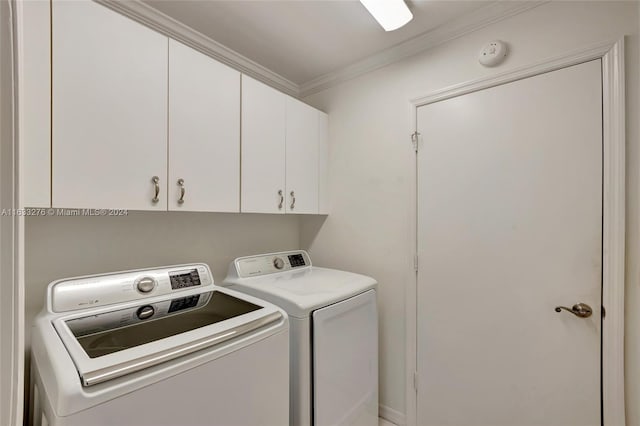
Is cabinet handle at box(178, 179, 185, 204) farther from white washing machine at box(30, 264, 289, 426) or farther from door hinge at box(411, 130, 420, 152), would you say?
door hinge at box(411, 130, 420, 152)

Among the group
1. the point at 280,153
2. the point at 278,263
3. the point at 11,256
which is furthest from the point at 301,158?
the point at 11,256

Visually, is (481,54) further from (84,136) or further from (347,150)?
(84,136)

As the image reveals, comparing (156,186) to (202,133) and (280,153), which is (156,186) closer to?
(202,133)

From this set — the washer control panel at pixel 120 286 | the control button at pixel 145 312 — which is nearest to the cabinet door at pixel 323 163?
the washer control panel at pixel 120 286

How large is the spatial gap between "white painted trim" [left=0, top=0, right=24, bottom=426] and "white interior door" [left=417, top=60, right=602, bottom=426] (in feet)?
5.87

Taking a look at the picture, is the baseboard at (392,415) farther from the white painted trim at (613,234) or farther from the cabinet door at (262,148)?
the cabinet door at (262,148)

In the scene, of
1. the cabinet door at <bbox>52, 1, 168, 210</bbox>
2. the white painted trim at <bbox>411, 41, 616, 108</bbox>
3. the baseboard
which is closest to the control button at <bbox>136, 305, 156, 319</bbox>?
the cabinet door at <bbox>52, 1, 168, 210</bbox>

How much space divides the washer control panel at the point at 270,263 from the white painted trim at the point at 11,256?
127cm

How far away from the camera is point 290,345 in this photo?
134 cm

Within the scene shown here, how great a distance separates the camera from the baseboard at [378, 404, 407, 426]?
6.21 feet

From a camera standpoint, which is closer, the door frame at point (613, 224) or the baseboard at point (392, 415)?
the door frame at point (613, 224)

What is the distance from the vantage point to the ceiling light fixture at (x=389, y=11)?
1.39 meters

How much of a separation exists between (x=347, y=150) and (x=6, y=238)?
6.40 ft

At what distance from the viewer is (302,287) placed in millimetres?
1601
